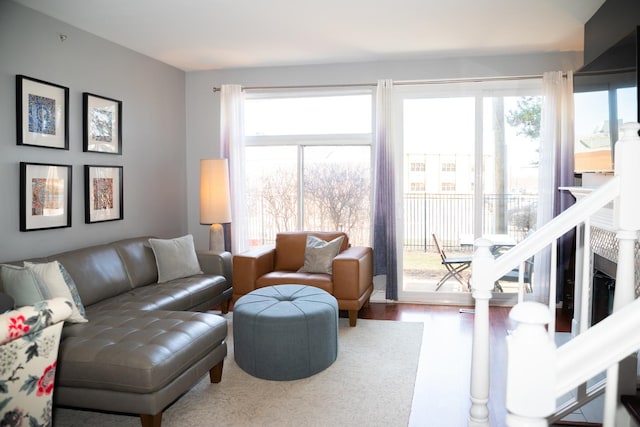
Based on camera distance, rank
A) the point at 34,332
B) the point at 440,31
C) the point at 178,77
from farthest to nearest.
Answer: the point at 178,77 < the point at 440,31 < the point at 34,332

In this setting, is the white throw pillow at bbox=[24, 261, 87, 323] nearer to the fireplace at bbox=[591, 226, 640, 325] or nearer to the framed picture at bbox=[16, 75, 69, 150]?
the framed picture at bbox=[16, 75, 69, 150]

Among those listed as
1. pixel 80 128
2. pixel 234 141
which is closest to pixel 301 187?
pixel 234 141

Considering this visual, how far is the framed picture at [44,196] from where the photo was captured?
3776 millimetres

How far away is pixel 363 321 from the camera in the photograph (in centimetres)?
484

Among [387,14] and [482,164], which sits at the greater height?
[387,14]

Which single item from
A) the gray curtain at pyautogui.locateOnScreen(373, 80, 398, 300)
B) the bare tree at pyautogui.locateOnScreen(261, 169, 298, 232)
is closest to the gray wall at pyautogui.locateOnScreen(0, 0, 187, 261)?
the bare tree at pyautogui.locateOnScreen(261, 169, 298, 232)

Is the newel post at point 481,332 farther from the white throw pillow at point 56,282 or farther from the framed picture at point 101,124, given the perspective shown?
the framed picture at point 101,124

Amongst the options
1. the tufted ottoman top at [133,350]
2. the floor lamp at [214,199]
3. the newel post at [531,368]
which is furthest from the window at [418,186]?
the newel post at [531,368]

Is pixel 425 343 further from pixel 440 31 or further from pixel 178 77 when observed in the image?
pixel 178 77

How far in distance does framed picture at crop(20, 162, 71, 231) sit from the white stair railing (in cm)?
338

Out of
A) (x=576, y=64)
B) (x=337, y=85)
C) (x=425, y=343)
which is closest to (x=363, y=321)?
(x=425, y=343)

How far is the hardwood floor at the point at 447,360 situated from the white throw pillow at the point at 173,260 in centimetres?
178

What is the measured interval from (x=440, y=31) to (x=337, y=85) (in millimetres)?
1512

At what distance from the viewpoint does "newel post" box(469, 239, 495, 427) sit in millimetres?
2051
